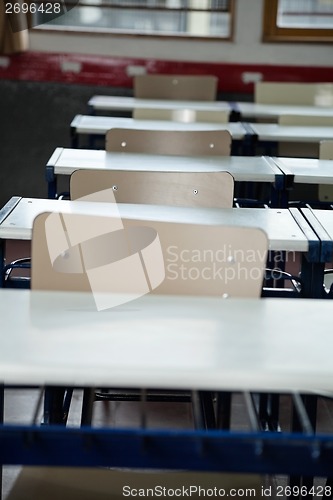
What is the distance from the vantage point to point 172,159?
3.70m

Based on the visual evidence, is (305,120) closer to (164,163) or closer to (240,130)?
(240,130)

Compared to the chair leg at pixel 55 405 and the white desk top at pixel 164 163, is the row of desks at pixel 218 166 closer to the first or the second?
the white desk top at pixel 164 163

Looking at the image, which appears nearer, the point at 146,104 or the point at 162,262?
the point at 162,262

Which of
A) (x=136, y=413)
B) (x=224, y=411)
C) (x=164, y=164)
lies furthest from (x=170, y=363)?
(x=164, y=164)

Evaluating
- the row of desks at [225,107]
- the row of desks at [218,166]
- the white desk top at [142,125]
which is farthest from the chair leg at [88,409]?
the row of desks at [225,107]

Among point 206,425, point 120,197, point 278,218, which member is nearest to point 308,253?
point 278,218

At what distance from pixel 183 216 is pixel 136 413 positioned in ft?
3.24

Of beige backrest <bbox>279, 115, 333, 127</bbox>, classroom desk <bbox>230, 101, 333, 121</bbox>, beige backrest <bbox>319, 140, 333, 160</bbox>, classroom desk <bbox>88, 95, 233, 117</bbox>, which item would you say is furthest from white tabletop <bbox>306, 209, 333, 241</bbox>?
classroom desk <bbox>88, 95, 233, 117</bbox>

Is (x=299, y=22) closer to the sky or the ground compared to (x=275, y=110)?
closer to the sky

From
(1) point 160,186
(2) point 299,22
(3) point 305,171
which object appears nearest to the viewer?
(1) point 160,186

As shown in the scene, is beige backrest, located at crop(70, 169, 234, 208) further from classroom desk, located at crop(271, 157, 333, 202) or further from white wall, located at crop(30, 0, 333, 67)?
white wall, located at crop(30, 0, 333, 67)

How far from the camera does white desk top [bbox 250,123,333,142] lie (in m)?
4.42

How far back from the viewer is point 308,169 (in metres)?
3.58

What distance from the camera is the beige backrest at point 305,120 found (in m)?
4.72
